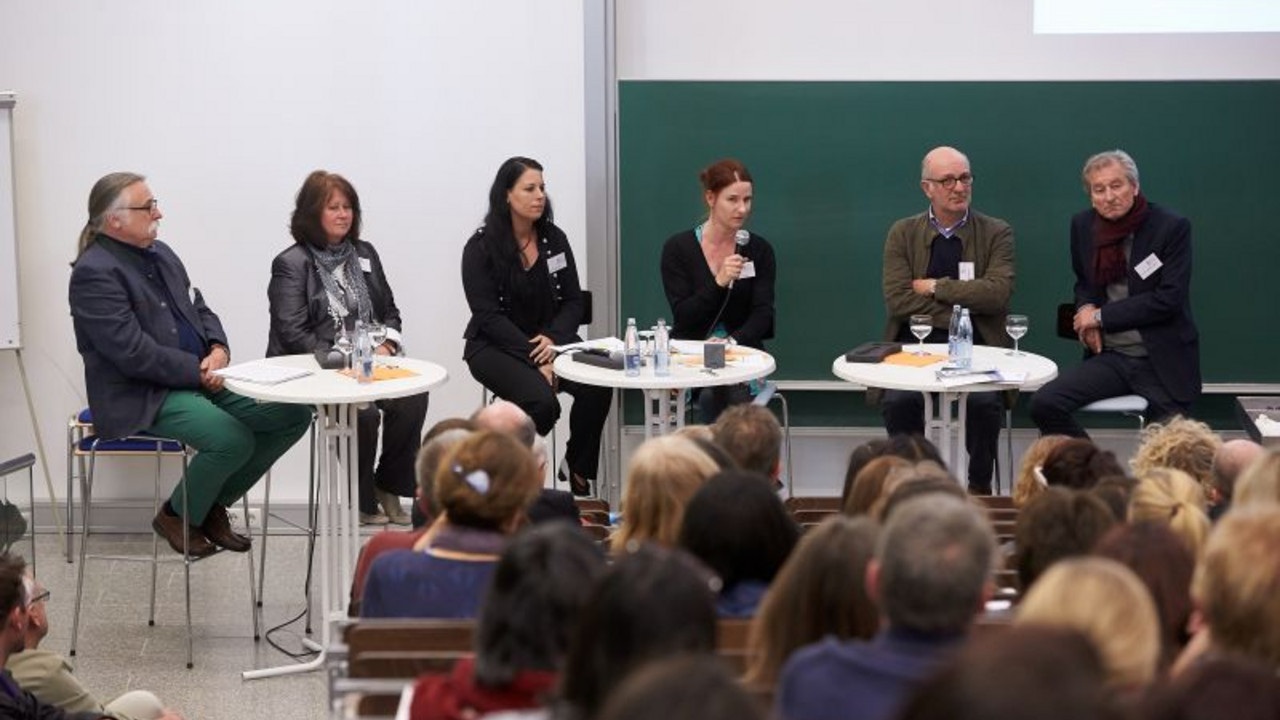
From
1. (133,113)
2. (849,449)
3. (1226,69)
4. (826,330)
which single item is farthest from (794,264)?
(133,113)

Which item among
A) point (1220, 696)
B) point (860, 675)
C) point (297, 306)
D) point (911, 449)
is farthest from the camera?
point (297, 306)

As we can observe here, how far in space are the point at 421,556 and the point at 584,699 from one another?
51.5 inches

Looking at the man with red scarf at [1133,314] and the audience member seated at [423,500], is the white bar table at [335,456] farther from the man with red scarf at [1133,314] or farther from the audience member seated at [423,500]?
the man with red scarf at [1133,314]

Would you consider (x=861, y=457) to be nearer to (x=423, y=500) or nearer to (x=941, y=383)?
(x=423, y=500)

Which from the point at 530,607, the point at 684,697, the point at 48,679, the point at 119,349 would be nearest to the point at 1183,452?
the point at 530,607

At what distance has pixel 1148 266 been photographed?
6.43m

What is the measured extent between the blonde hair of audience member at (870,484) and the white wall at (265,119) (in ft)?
11.8

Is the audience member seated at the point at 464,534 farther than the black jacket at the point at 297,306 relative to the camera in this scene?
No

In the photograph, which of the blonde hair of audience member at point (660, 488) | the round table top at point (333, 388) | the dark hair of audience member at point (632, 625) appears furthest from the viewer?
the round table top at point (333, 388)

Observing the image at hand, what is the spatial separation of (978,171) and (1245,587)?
4880 mm

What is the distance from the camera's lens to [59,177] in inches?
281

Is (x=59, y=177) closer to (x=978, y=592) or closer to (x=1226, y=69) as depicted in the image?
(x=1226, y=69)

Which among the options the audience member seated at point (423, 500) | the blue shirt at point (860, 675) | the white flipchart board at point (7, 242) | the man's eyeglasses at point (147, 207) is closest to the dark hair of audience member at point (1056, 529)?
the blue shirt at point (860, 675)

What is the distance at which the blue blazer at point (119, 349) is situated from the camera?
571cm
